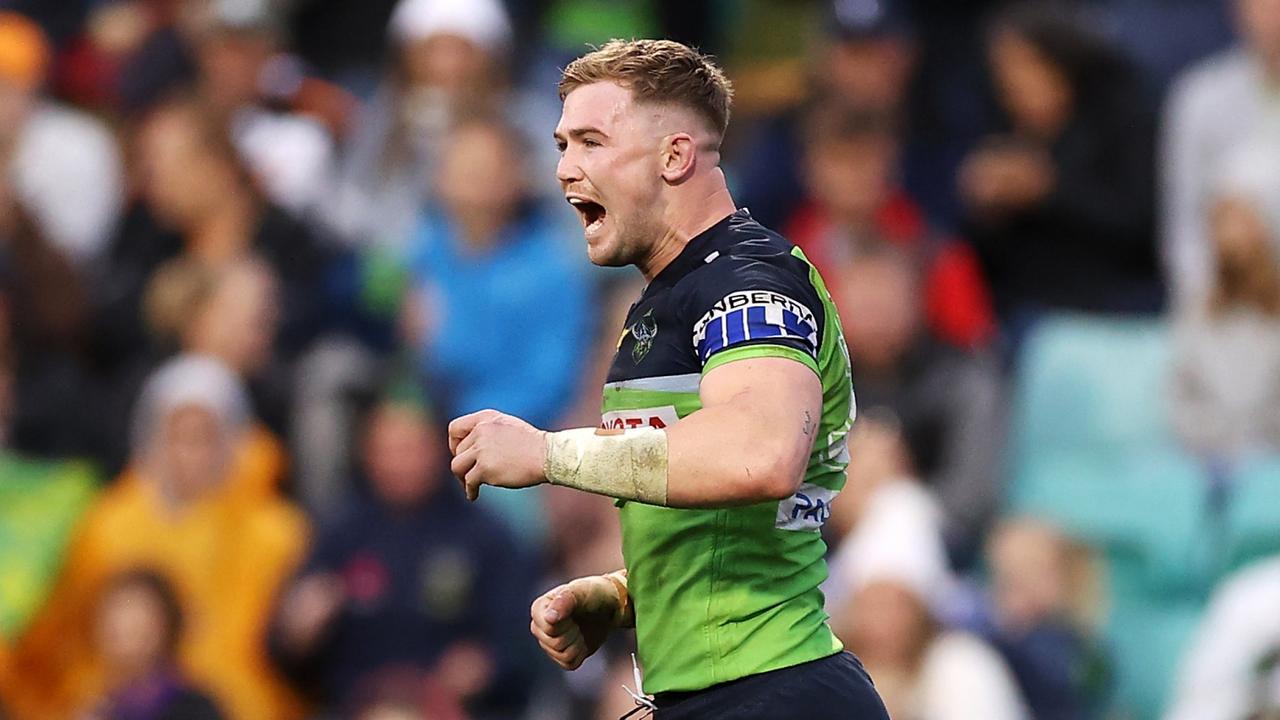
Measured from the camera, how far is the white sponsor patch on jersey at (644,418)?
4203 millimetres

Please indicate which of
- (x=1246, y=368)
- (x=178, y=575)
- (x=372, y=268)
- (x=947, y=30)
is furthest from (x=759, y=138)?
(x=178, y=575)

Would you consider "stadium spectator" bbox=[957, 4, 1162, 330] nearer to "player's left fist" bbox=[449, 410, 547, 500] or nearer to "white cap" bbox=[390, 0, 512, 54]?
"white cap" bbox=[390, 0, 512, 54]

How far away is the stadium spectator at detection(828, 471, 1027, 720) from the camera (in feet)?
26.8

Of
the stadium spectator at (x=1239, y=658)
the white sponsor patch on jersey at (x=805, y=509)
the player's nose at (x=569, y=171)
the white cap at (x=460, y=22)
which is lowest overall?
the stadium spectator at (x=1239, y=658)

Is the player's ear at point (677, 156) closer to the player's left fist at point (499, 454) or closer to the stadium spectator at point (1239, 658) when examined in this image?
the player's left fist at point (499, 454)

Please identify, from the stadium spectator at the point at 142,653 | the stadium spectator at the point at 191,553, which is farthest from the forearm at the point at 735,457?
the stadium spectator at the point at 191,553

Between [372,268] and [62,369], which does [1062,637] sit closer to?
[372,268]

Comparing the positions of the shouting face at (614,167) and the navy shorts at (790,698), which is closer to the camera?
the navy shorts at (790,698)

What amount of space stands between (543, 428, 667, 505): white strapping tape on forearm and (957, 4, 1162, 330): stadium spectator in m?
6.14

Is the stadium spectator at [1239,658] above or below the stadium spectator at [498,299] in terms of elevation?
below

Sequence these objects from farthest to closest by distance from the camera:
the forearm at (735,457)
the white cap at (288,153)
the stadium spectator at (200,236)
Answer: the white cap at (288,153)
the stadium spectator at (200,236)
the forearm at (735,457)

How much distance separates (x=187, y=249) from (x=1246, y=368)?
206 inches

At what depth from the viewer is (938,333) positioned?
952 centimetres

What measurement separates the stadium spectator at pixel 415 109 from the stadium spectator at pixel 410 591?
1.69 m
